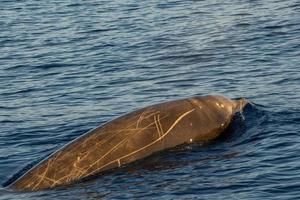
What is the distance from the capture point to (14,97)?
2119cm

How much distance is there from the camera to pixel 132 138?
14812 mm

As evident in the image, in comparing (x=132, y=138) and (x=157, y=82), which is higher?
(x=132, y=138)

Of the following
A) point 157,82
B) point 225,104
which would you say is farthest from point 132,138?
point 157,82

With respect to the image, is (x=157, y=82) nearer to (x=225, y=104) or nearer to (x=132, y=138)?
(x=225, y=104)

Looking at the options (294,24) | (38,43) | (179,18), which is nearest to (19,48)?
(38,43)

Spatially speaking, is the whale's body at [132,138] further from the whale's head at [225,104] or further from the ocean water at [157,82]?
the ocean water at [157,82]

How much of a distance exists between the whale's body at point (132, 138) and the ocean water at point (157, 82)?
22 centimetres

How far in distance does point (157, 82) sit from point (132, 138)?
6.52 m

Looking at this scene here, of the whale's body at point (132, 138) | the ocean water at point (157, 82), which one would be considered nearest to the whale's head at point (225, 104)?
the whale's body at point (132, 138)

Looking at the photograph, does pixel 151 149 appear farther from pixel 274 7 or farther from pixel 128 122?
pixel 274 7

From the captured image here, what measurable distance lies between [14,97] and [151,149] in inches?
280

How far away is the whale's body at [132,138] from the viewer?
45.9 feet

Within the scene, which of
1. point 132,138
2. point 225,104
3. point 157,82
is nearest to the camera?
point 132,138

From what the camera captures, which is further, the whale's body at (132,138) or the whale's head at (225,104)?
the whale's head at (225,104)
